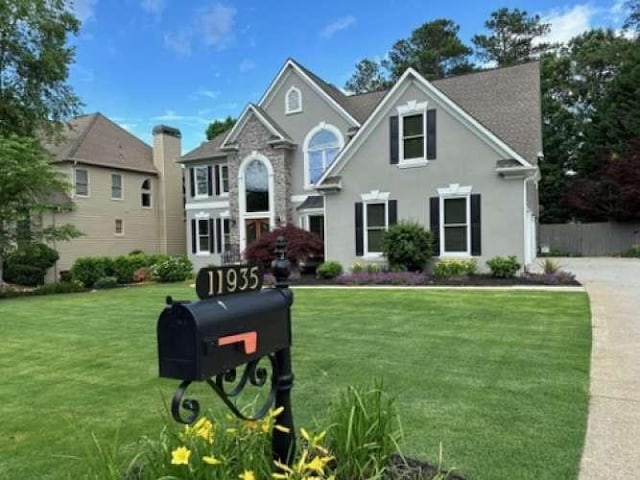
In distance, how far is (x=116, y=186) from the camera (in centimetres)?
2650

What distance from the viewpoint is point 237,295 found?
2209mm

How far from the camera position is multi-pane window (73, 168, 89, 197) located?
24500 mm

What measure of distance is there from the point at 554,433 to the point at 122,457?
117 inches

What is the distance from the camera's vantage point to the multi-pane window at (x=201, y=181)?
25.7m

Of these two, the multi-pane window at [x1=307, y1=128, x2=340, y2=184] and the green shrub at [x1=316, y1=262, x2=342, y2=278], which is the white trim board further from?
the green shrub at [x1=316, y1=262, x2=342, y2=278]

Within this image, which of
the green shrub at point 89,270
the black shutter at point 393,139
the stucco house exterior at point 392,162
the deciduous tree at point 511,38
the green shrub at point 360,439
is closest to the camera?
the green shrub at point 360,439

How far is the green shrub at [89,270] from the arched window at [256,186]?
6.92 meters

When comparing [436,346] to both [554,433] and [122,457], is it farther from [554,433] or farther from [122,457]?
[122,457]

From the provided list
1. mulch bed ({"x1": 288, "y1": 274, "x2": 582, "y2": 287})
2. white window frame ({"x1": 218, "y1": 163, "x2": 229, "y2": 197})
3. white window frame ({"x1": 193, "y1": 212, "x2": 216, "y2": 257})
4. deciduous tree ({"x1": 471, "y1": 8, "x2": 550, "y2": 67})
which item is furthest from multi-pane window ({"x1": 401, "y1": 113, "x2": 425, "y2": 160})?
deciduous tree ({"x1": 471, "y1": 8, "x2": 550, "y2": 67})

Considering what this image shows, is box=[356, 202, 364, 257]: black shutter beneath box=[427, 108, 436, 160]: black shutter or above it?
beneath

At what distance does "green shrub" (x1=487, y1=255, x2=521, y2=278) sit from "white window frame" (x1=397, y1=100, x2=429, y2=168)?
3820mm

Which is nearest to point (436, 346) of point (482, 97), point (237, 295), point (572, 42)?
point (237, 295)

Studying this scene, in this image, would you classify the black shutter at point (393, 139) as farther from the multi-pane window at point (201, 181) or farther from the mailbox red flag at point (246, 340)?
the mailbox red flag at point (246, 340)

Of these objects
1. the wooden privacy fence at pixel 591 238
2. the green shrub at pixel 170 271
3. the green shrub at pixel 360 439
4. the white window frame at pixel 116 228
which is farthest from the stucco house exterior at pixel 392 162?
the green shrub at pixel 360 439
